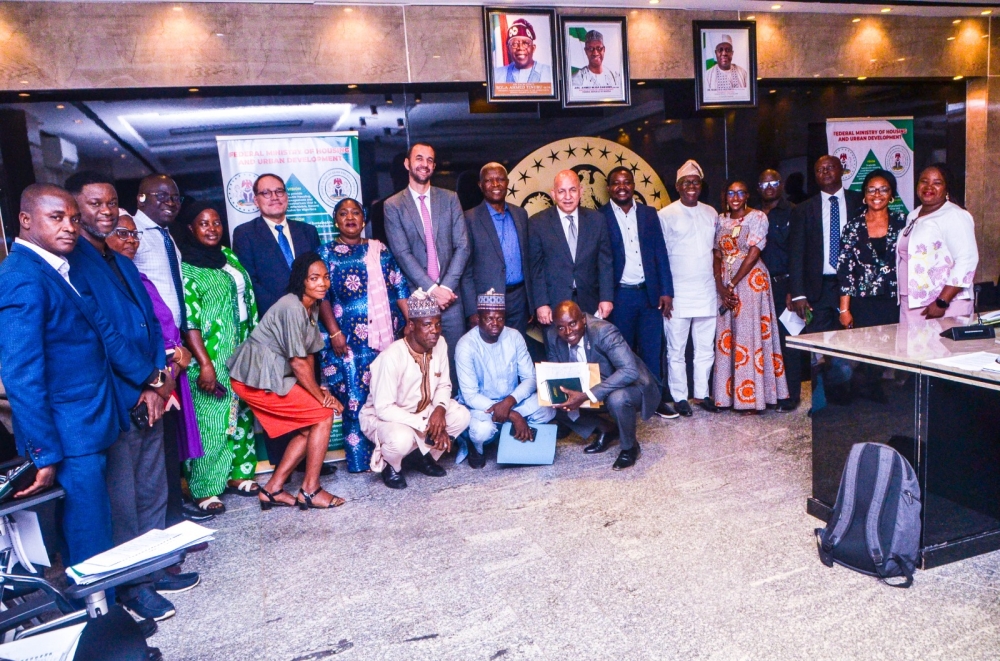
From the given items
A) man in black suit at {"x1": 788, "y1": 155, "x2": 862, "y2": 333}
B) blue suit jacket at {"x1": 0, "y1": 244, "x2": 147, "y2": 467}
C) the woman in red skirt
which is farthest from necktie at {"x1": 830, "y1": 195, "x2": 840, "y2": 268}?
blue suit jacket at {"x1": 0, "y1": 244, "x2": 147, "y2": 467}

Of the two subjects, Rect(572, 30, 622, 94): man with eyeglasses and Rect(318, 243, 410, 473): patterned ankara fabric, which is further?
Rect(572, 30, 622, 94): man with eyeglasses

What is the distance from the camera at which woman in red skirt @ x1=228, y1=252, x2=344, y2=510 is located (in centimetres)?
371

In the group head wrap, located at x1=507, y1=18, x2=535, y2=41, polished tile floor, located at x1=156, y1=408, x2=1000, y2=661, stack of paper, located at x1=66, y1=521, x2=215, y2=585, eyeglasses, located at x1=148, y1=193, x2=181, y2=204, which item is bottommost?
polished tile floor, located at x1=156, y1=408, x2=1000, y2=661

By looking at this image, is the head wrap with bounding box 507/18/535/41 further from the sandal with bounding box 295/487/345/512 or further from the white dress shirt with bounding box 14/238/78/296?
the white dress shirt with bounding box 14/238/78/296

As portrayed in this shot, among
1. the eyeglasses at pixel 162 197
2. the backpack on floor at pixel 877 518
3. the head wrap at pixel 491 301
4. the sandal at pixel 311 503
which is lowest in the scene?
the sandal at pixel 311 503

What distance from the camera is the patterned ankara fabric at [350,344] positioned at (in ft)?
14.3

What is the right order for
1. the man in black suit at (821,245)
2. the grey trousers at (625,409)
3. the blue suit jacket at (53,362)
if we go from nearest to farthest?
the blue suit jacket at (53,362), the grey trousers at (625,409), the man in black suit at (821,245)

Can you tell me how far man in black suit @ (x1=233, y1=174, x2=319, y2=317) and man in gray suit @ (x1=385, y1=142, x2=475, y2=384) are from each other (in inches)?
27.0

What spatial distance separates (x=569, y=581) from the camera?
2811mm

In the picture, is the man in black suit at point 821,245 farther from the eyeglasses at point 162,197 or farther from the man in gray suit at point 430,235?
the eyeglasses at point 162,197

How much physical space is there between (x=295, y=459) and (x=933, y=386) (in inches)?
124

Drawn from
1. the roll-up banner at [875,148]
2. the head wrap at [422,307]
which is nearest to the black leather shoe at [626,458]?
the head wrap at [422,307]

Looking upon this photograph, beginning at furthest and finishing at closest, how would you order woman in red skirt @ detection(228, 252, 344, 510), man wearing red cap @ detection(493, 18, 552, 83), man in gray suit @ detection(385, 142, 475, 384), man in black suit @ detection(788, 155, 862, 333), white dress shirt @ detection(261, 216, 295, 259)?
man wearing red cap @ detection(493, 18, 552, 83) → man in black suit @ detection(788, 155, 862, 333) → man in gray suit @ detection(385, 142, 475, 384) → white dress shirt @ detection(261, 216, 295, 259) → woman in red skirt @ detection(228, 252, 344, 510)

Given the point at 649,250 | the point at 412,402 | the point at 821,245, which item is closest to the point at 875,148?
the point at 821,245
